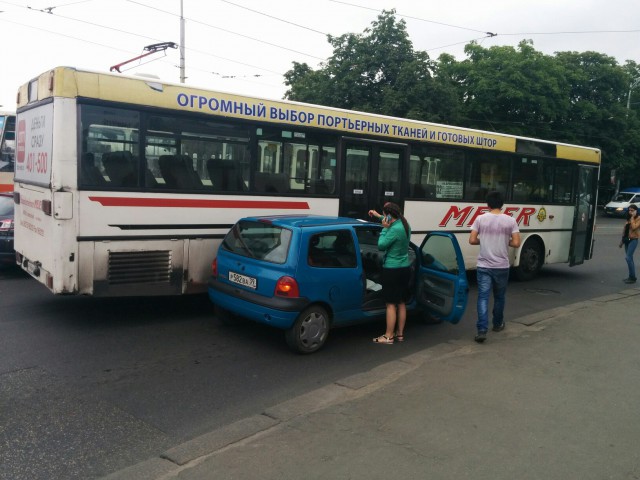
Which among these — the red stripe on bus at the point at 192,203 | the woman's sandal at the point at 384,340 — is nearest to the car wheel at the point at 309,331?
the woman's sandal at the point at 384,340

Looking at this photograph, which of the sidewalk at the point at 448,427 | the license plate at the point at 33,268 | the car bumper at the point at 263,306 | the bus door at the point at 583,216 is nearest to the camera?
the sidewalk at the point at 448,427

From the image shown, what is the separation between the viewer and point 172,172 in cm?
745

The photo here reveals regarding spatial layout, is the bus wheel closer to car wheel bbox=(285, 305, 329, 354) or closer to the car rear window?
car wheel bbox=(285, 305, 329, 354)

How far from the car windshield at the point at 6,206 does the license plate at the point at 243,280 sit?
19.5 feet

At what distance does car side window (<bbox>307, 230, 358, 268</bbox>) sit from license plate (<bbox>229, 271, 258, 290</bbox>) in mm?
670

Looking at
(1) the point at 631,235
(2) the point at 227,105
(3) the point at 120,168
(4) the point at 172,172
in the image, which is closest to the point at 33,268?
(3) the point at 120,168

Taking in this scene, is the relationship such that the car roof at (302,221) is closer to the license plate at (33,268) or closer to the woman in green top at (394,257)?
the woman in green top at (394,257)

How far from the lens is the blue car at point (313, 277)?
6.16 m

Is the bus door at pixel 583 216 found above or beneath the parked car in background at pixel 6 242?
above

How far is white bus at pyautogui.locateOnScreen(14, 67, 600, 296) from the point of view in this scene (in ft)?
21.9

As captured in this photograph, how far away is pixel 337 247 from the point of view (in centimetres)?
666

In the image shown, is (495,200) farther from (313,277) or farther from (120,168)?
(120,168)

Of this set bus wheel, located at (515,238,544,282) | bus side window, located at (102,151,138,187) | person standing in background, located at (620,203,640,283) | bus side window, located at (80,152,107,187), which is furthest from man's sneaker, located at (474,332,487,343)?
person standing in background, located at (620,203,640,283)

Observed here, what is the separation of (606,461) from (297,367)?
121 inches
